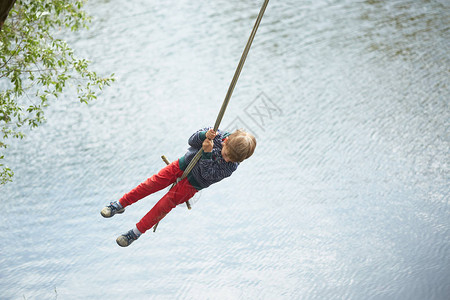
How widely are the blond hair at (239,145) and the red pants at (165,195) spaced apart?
421mm

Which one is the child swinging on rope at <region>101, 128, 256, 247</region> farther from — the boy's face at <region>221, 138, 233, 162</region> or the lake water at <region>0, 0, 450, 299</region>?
the lake water at <region>0, 0, 450, 299</region>

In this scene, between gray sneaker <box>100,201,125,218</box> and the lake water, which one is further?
the lake water

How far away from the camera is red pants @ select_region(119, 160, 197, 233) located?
292 centimetres

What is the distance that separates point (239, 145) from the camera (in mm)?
2582

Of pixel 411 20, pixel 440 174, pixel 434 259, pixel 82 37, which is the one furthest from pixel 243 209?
pixel 411 20

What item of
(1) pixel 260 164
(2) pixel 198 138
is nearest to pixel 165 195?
(2) pixel 198 138

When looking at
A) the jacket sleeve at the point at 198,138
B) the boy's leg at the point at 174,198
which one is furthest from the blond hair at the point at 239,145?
the boy's leg at the point at 174,198

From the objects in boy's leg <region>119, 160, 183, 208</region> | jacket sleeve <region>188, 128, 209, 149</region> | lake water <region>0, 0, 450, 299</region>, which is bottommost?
lake water <region>0, 0, 450, 299</region>

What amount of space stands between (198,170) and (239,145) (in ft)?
1.23

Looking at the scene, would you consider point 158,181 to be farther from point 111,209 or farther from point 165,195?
point 111,209

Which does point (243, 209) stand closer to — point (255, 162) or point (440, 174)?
point (255, 162)

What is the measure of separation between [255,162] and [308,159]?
0.57 meters

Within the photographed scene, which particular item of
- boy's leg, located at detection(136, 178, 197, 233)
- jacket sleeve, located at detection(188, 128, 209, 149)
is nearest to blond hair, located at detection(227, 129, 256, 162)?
jacket sleeve, located at detection(188, 128, 209, 149)

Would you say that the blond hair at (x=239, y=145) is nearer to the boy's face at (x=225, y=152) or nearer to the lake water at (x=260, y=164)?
the boy's face at (x=225, y=152)
